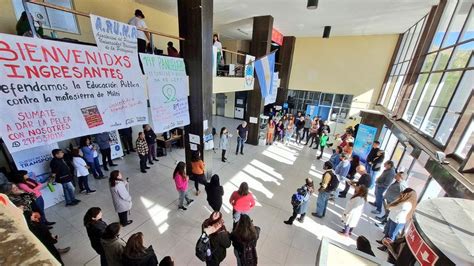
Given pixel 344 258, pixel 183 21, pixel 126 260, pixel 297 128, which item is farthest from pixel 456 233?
pixel 297 128

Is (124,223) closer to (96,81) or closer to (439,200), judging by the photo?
(96,81)

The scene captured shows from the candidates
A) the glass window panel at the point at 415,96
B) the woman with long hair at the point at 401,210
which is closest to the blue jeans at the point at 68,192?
the woman with long hair at the point at 401,210

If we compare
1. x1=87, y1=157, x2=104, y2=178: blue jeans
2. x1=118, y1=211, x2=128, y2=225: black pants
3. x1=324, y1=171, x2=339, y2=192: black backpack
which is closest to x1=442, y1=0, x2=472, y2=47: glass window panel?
x1=324, y1=171, x2=339, y2=192: black backpack

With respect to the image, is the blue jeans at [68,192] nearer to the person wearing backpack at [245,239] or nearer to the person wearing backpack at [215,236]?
the person wearing backpack at [215,236]

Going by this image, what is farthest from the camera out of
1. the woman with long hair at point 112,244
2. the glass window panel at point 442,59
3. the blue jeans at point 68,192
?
the glass window panel at point 442,59

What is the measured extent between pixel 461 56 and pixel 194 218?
761cm

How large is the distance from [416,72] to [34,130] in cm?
977

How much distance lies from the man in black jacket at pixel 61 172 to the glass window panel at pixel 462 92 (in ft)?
29.4

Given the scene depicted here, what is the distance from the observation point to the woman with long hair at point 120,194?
3805 millimetres

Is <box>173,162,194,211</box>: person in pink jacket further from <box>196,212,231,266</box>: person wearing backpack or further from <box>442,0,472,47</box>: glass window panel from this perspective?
<box>442,0,472,47</box>: glass window panel

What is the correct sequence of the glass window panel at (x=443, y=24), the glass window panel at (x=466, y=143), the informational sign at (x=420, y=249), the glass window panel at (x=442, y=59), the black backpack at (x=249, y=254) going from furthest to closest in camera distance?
the glass window panel at (x=443, y=24)
the glass window panel at (x=442, y=59)
the glass window panel at (x=466, y=143)
the black backpack at (x=249, y=254)
the informational sign at (x=420, y=249)

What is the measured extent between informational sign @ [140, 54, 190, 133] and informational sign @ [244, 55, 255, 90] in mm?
3417

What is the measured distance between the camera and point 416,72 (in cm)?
638

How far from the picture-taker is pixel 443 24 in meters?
5.63
